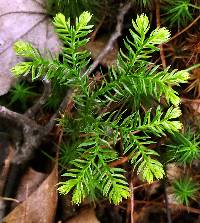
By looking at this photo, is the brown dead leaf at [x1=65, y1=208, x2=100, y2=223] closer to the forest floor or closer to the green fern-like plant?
the forest floor

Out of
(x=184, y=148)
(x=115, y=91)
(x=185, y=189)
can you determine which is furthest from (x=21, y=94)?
(x=185, y=189)

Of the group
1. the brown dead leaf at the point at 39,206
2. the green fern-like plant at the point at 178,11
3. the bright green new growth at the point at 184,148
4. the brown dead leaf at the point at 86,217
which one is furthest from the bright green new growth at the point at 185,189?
the green fern-like plant at the point at 178,11

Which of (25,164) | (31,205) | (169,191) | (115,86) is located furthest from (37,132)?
(169,191)

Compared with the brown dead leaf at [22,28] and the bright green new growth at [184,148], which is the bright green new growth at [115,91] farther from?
the brown dead leaf at [22,28]

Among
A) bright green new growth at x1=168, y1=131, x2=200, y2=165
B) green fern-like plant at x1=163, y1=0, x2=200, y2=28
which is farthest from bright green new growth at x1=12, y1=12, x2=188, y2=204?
green fern-like plant at x1=163, y1=0, x2=200, y2=28

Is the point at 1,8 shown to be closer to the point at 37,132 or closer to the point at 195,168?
the point at 37,132

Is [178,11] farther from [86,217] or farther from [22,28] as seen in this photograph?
[86,217]
